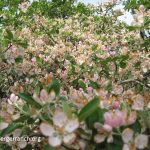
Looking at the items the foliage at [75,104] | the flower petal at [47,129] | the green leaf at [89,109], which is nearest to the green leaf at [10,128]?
the foliage at [75,104]

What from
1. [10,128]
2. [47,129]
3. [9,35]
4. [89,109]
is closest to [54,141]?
[47,129]

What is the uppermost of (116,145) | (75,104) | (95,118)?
(75,104)

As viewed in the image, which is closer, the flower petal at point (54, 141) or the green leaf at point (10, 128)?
the flower petal at point (54, 141)

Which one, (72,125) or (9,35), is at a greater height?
(9,35)

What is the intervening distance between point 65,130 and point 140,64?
2451 mm

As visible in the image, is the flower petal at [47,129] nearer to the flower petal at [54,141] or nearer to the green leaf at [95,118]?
the flower petal at [54,141]

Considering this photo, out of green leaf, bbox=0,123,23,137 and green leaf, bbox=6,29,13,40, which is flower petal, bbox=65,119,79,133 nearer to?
green leaf, bbox=0,123,23,137

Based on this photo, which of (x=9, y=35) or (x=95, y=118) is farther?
(x=9, y=35)

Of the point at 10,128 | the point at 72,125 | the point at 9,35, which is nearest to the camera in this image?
the point at 72,125

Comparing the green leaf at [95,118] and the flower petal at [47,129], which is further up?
the green leaf at [95,118]

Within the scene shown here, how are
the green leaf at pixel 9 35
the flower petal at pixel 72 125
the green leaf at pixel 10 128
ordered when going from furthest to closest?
1. the green leaf at pixel 9 35
2. the green leaf at pixel 10 128
3. the flower petal at pixel 72 125

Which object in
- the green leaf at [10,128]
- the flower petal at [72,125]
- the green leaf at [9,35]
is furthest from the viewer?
the green leaf at [9,35]

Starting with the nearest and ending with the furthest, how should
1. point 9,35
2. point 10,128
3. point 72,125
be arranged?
point 72,125 < point 10,128 < point 9,35

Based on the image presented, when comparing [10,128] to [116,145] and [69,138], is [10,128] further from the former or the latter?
[116,145]
